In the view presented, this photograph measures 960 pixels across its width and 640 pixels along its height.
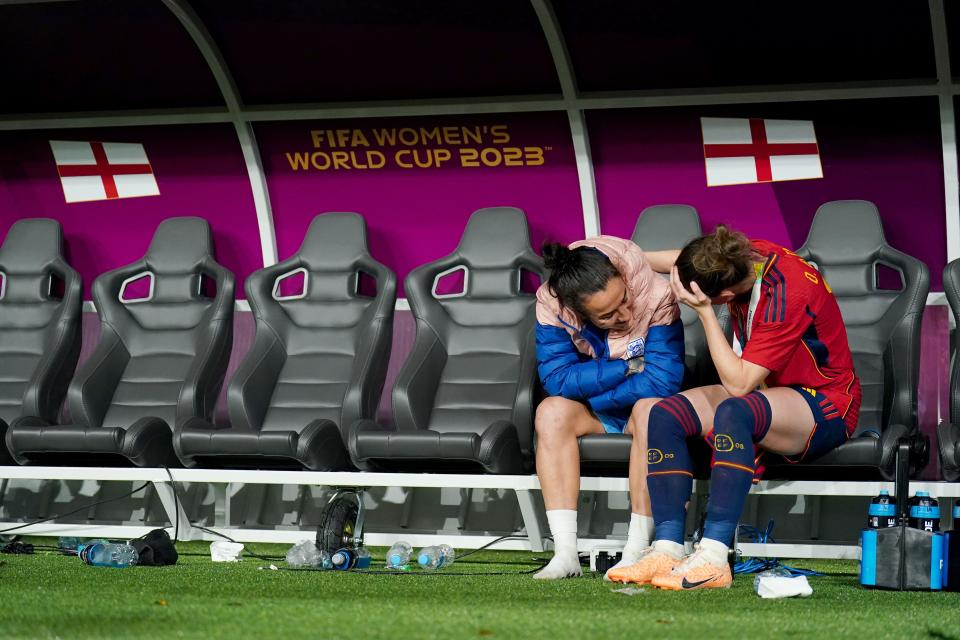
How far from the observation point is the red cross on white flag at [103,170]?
6668mm

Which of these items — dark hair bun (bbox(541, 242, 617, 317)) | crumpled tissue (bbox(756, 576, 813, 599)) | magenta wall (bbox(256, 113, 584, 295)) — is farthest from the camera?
magenta wall (bbox(256, 113, 584, 295))

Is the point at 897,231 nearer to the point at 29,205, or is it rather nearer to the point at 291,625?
the point at 291,625

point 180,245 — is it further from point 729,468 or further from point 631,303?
point 729,468

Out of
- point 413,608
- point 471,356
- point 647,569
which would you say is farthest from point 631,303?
point 413,608

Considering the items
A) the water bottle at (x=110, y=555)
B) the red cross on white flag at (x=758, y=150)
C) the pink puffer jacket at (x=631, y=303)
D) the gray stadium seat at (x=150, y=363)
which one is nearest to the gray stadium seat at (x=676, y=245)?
the pink puffer jacket at (x=631, y=303)

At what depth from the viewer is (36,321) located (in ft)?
20.5

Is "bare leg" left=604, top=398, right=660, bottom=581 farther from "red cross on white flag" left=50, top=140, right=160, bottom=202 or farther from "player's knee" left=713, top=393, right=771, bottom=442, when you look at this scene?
"red cross on white flag" left=50, top=140, right=160, bottom=202

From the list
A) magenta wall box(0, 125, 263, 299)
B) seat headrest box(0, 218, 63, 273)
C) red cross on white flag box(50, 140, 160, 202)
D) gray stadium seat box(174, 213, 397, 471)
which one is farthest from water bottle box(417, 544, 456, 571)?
red cross on white flag box(50, 140, 160, 202)

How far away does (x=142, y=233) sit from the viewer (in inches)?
264

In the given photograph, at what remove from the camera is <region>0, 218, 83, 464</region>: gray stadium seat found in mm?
5867

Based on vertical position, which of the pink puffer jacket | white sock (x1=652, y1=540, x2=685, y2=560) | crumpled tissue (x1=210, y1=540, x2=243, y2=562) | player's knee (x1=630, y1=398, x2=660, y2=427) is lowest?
crumpled tissue (x1=210, y1=540, x2=243, y2=562)

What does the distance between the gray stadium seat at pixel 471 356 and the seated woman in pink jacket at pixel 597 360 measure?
520 mm

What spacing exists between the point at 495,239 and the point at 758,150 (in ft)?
4.47

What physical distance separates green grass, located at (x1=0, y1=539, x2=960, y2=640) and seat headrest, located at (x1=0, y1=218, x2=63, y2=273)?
2759mm
